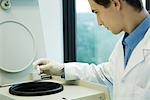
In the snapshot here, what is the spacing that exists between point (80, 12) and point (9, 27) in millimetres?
741

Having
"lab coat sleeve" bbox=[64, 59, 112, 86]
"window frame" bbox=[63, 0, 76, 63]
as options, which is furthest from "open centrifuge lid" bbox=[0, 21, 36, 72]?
"window frame" bbox=[63, 0, 76, 63]

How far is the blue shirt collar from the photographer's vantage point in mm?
1189

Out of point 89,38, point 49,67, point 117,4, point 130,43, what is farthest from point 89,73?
point 89,38

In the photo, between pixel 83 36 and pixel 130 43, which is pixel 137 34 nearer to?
pixel 130 43

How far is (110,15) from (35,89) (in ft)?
1.77

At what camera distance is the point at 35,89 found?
146 cm

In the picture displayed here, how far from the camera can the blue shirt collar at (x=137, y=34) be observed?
1.19m

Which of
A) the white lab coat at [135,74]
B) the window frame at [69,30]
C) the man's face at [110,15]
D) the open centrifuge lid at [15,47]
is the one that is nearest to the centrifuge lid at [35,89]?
the open centrifuge lid at [15,47]

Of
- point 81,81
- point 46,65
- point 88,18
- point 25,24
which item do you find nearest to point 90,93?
point 81,81

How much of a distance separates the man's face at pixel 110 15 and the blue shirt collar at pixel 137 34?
0.06 m

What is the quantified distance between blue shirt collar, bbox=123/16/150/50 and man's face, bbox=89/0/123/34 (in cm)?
6

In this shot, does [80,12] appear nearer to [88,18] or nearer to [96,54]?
[88,18]

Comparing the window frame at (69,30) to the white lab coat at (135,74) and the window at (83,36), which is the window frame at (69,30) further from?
the white lab coat at (135,74)

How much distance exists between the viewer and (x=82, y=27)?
2.25 meters
